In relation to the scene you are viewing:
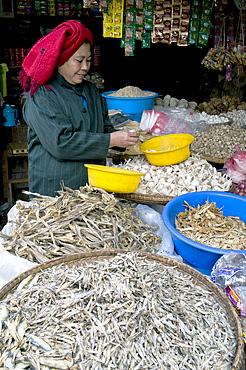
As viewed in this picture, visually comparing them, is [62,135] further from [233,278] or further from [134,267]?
[233,278]

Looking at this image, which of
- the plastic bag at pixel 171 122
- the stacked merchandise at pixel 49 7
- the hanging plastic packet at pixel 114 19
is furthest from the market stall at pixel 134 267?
the stacked merchandise at pixel 49 7

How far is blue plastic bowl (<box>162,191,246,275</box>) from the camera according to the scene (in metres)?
1.44

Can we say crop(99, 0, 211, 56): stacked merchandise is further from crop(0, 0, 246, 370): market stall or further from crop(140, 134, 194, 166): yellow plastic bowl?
crop(140, 134, 194, 166): yellow plastic bowl

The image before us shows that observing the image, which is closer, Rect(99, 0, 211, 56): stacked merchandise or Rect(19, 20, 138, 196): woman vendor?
Rect(19, 20, 138, 196): woman vendor

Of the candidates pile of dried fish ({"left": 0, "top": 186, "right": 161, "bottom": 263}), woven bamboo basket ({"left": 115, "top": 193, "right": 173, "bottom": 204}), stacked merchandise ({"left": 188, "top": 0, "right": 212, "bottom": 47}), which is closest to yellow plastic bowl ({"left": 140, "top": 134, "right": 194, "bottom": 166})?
woven bamboo basket ({"left": 115, "top": 193, "right": 173, "bottom": 204})

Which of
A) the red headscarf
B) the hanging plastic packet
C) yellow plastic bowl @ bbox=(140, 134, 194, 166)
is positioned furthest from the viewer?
the hanging plastic packet

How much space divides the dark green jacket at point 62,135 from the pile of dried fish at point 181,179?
32 centimetres

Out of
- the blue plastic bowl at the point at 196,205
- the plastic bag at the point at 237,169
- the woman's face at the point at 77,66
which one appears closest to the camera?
the blue plastic bowl at the point at 196,205

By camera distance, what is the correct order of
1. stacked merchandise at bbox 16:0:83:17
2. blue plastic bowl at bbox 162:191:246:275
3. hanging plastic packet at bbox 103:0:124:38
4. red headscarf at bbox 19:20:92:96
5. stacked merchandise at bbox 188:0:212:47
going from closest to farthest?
blue plastic bowl at bbox 162:191:246:275 < red headscarf at bbox 19:20:92:96 < hanging plastic packet at bbox 103:0:124:38 < stacked merchandise at bbox 188:0:212:47 < stacked merchandise at bbox 16:0:83:17

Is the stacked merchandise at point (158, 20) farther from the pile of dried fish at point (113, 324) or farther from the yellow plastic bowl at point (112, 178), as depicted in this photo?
the pile of dried fish at point (113, 324)

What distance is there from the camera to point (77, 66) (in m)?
1.98

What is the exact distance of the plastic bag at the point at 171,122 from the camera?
10.9ft

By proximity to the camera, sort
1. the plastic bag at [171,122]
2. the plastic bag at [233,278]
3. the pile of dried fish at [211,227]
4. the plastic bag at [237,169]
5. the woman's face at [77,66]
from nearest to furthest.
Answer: the plastic bag at [233,278] < the pile of dried fish at [211,227] < the woman's face at [77,66] < the plastic bag at [237,169] < the plastic bag at [171,122]

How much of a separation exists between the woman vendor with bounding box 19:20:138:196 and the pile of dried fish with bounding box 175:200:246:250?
1.97 feet
